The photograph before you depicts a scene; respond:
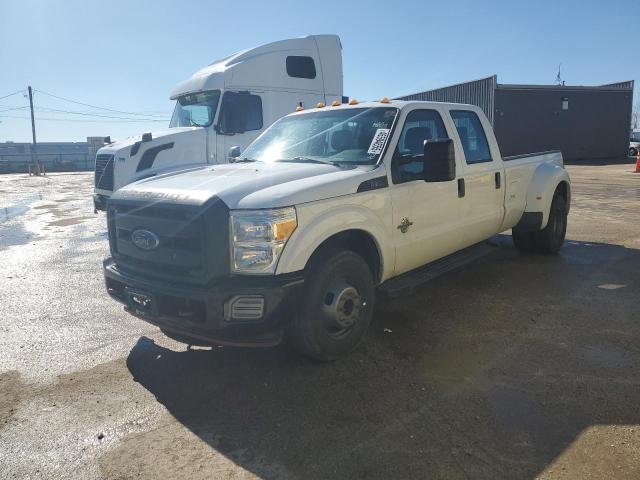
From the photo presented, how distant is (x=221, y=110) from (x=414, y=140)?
562 cm

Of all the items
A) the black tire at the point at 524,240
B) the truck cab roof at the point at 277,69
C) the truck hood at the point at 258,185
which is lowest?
the black tire at the point at 524,240

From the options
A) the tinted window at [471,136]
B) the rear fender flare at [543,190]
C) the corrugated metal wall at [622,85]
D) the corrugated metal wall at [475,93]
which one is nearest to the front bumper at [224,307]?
the tinted window at [471,136]

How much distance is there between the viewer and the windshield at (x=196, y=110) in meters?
9.68

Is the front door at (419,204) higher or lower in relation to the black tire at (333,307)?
higher

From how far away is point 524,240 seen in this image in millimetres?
7309

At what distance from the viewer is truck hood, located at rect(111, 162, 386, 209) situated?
11.4ft

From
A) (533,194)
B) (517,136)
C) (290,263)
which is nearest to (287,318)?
(290,263)

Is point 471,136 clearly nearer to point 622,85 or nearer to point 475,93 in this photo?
point 475,93

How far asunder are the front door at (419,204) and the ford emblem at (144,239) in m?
1.90

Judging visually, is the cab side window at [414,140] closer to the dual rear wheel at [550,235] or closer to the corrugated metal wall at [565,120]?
the dual rear wheel at [550,235]

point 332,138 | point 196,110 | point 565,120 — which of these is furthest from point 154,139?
point 565,120

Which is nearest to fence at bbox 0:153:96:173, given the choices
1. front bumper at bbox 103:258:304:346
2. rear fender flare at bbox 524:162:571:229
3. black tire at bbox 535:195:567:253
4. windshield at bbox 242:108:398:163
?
windshield at bbox 242:108:398:163

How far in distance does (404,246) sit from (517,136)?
30.5m

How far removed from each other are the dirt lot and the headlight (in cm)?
89
